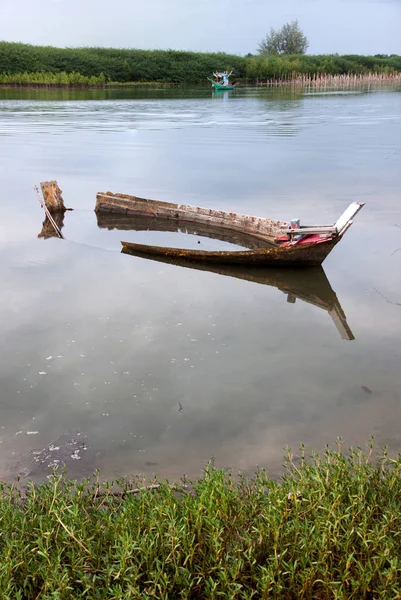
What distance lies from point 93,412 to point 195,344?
2.04m

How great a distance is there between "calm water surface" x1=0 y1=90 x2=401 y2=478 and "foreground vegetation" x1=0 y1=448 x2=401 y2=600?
120 centimetres

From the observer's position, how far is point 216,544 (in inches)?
146

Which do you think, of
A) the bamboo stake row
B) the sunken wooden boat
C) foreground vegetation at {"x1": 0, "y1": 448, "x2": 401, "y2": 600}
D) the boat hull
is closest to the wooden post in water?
the sunken wooden boat

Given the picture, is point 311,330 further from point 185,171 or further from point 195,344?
point 185,171

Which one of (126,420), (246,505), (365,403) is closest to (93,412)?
(126,420)

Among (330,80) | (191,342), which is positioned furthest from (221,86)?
(191,342)

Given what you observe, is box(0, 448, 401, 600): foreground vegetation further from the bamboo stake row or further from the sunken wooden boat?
the bamboo stake row

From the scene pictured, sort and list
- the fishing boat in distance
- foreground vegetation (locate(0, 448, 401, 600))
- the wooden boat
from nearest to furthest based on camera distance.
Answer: foreground vegetation (locate(0, 448, 401, 600)) → the wooden boat → the fishing boat in distance

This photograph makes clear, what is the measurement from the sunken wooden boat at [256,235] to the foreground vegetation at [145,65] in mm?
66243

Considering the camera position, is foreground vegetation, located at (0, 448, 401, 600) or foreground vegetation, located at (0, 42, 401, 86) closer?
foreground vegetation, located at (0, 448, 401, 600)

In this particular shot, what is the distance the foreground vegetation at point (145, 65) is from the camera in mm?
77500

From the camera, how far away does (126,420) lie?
6320 millimetres

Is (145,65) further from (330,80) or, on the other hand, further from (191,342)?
(191,342)

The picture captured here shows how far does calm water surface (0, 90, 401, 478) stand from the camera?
5996 millimetres
